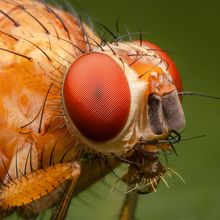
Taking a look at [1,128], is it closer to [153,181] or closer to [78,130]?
[78,130]

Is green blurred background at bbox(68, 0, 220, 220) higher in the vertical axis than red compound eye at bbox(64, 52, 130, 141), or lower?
lower

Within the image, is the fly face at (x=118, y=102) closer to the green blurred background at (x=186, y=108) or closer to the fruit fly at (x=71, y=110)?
the fruit fly at (x=71, y=110)

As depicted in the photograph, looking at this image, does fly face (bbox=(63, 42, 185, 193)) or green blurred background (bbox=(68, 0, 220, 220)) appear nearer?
fly face (bbox=(63, 42, 185, 193))

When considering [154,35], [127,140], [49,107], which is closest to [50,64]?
[49,107]

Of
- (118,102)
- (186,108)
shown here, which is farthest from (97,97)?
(186,108)

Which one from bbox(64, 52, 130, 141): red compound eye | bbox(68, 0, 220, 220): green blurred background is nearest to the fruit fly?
bbox(64, 52, 130, 141): red compound eye

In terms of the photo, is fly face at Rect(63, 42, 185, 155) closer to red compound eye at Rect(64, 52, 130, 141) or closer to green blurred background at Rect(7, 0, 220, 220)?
red compound eye at Rect(64, 52, 130, 141)
